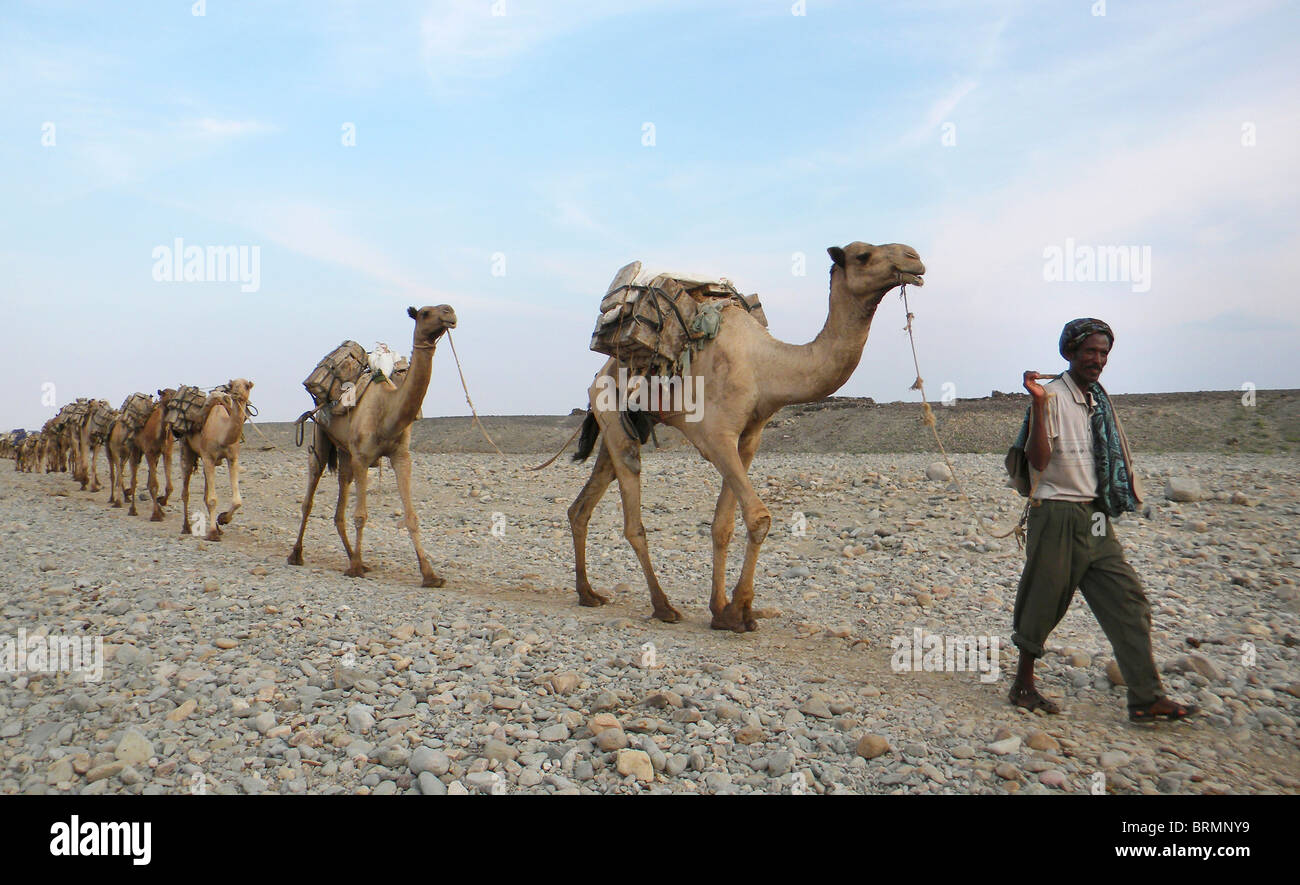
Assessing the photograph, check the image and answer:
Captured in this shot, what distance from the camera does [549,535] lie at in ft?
43.8

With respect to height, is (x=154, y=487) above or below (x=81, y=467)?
below

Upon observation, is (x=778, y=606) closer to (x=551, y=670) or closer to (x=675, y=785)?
(x=551, y=670)

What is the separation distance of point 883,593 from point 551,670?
4432 mm

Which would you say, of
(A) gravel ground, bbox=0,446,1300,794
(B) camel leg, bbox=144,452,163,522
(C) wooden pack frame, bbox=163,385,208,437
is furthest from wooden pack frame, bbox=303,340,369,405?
(B) camel leg, bbox=144,452,163,522

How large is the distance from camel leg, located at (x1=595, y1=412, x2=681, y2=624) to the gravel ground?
482 millimetres

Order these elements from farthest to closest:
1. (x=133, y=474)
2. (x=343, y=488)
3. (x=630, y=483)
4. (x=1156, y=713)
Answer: (x=133, y=474)
(x=343, y=488)
(x=630, y=483)
(x=1156, y=713)

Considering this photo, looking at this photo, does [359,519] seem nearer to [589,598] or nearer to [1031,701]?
[589,598]

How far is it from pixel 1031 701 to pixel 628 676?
2563mm

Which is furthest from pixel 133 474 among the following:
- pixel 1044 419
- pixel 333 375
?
pixel 1044 419

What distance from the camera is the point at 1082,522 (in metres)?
4.86

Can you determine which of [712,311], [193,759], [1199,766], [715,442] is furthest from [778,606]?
[193,759]

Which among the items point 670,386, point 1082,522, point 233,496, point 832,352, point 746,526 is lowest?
point 233,496

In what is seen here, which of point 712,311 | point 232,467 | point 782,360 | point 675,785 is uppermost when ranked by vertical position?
point 712,311

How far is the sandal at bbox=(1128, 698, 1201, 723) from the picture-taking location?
474 centimetres
